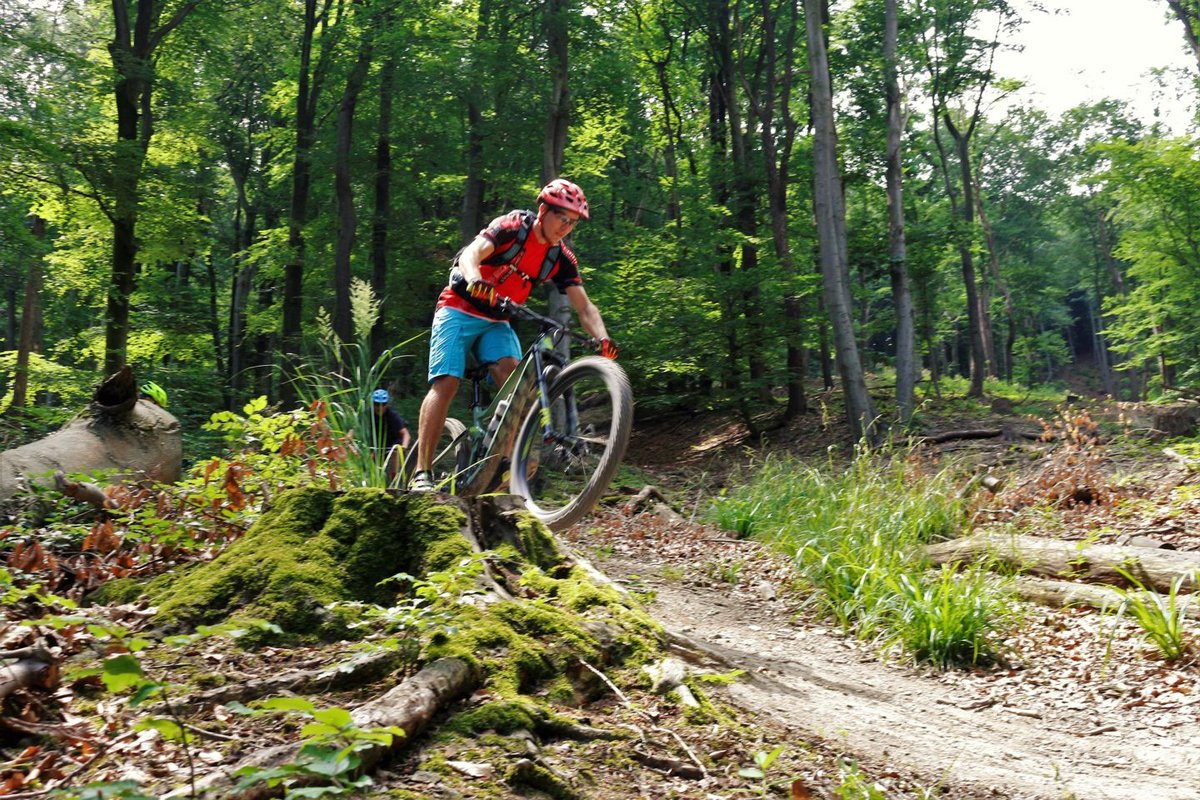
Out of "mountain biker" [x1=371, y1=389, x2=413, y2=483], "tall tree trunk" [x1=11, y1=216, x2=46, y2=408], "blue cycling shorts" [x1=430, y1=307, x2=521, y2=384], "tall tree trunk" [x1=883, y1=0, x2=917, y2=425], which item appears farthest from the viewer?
"tall tree trunk" [x1=11, y1=216, x2=46, y2=408]

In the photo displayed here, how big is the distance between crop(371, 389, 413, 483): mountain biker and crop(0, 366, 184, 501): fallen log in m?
1.48

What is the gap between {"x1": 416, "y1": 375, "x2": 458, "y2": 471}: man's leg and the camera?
5.35 metres

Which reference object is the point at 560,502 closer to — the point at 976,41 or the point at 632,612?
the point at 632,612

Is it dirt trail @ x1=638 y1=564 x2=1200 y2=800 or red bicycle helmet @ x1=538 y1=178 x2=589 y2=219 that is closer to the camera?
dirt trail @ x1=638 y1=564 x2=1200 y2=800

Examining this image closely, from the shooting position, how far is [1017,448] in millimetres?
13250

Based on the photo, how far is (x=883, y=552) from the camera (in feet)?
21.6

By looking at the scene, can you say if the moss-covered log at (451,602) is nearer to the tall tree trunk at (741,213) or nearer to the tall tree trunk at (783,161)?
the tall tree trunk at (741,213)

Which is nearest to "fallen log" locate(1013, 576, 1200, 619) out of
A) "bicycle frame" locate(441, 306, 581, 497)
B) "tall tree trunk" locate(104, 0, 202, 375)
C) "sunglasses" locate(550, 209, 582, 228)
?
"bicycle frame" locate(441, 306, 581, 497)

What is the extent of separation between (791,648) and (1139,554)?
9.02ft

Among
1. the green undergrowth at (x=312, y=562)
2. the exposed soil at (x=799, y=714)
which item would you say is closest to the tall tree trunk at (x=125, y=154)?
the exposed soil at (x=799, y=714)

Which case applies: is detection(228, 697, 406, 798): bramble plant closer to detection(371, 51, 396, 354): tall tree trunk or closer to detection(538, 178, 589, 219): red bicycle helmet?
detection(538, 178, 589, 219): red bicycle helmet

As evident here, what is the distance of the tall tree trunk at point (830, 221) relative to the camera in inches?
565

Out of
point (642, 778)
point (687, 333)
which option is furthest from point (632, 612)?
point (687, 333)

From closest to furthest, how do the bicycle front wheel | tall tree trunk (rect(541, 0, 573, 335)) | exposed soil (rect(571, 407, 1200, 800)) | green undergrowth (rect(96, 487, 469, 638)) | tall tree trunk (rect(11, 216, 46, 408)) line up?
green undergrowth (rect(96, 487, 469, 638))
exposed soil (rect(571, 407, 1200, 800))
the bicycle front wheel
tall tree trunk (rect(541, 0, 573, 335))
tall tree trunk (rect(11, 216, 46, 408))
